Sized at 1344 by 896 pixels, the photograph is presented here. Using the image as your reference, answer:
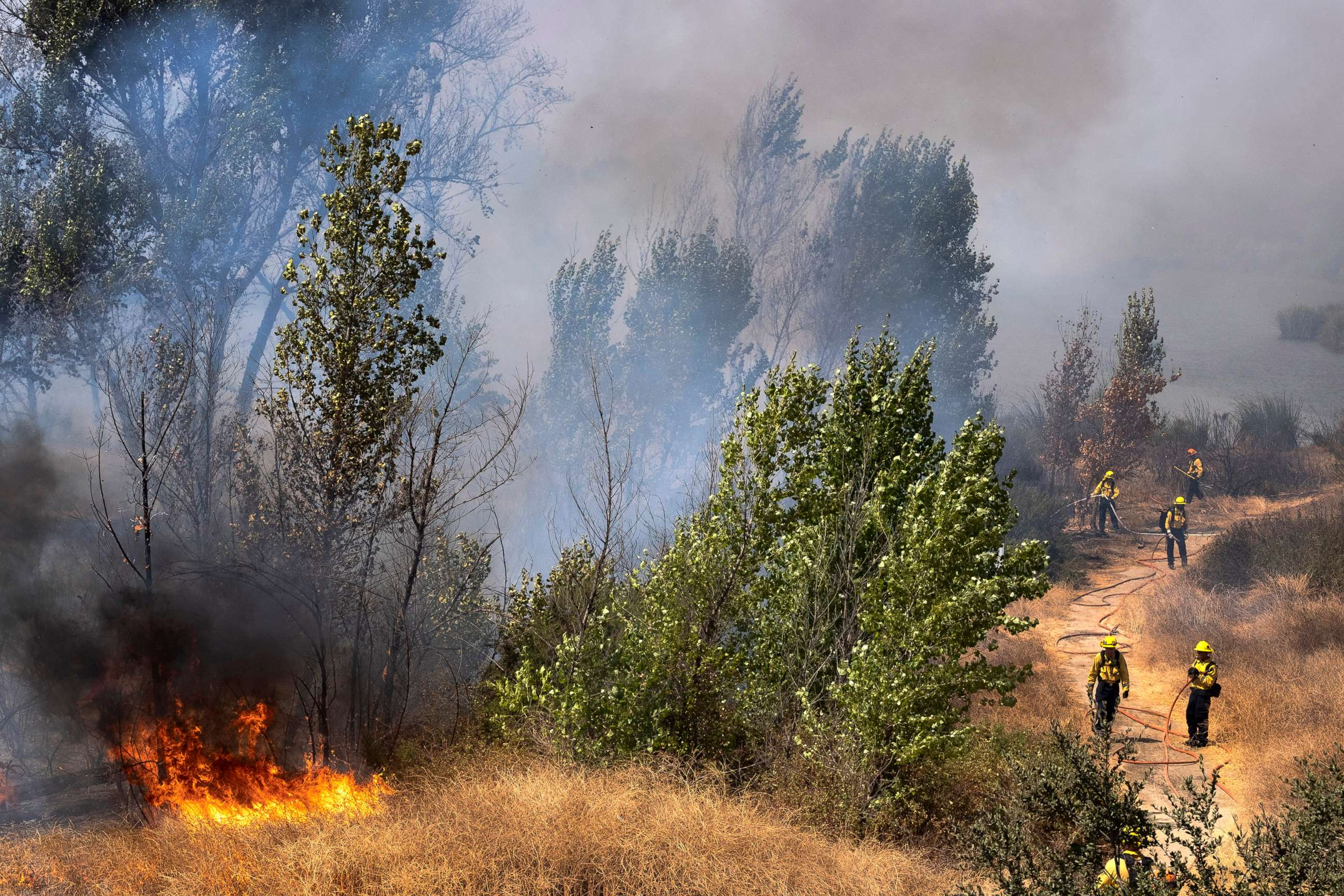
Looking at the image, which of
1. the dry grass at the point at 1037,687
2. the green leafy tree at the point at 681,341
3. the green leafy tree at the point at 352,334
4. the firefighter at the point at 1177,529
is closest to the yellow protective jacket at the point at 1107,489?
the firefighter at the point at 1177,529

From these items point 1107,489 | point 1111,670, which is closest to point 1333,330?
point 1107,489

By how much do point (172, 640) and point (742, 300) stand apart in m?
28.2

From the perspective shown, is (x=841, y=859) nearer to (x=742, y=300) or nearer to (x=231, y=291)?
(x=231, y=291)

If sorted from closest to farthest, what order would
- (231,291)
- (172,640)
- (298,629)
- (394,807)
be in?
1. (394,807)
2. (172,640)
3. (298,629)
4. (231,291)

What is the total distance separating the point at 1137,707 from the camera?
15.2m

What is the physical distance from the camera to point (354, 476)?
34.5ft

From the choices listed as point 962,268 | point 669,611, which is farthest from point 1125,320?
point 669,611

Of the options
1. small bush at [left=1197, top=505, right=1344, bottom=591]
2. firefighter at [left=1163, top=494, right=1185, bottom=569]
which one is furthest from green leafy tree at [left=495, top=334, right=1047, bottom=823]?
firefighter at [left=1163, top=494, right=1185, bottom=569]

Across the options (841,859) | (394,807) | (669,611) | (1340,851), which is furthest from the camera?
(669,611)

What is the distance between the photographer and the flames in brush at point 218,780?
9.52 meters

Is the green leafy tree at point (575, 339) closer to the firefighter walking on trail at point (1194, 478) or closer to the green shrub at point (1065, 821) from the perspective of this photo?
the firefighter walking on trail at point (1194, 478)

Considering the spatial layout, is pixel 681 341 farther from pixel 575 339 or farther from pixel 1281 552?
pixel 1281 552

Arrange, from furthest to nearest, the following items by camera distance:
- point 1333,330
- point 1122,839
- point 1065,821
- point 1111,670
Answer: point 1333,330 → point 1111,670 → point 1065,821 → point 1122,839

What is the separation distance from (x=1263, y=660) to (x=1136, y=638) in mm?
3713
